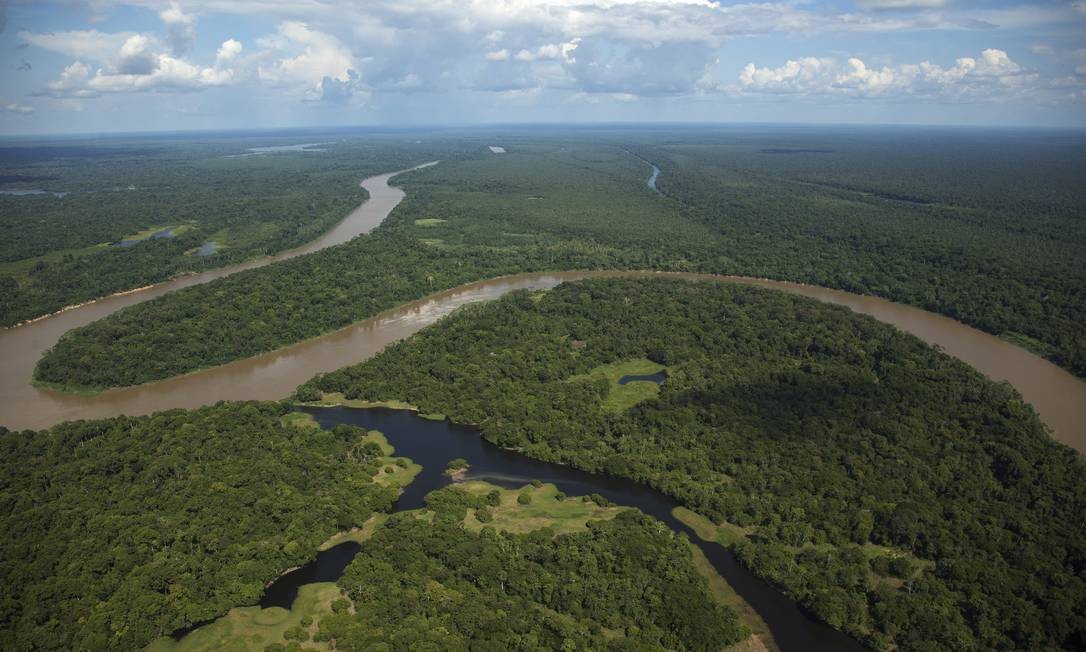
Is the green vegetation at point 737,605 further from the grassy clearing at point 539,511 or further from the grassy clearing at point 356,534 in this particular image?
the grassy clearing at point 356,534

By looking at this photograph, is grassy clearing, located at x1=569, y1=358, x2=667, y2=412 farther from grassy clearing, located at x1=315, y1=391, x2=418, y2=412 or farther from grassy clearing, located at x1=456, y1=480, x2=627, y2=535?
grassy clearing, located at x1=315, y1=391, x2=418, y2=412

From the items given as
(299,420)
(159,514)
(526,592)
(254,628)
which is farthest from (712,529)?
(159,514)

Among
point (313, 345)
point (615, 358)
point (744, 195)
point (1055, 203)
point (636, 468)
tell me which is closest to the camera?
point (636, 468)

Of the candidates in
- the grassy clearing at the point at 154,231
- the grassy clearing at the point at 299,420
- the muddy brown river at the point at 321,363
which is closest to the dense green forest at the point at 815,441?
the grassy clearing at the point at 299,420

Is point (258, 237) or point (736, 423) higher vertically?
point (258, 237)

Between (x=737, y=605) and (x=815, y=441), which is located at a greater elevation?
(x=815, y=441)

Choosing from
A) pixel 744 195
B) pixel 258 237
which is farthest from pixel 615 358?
pixel 744 195

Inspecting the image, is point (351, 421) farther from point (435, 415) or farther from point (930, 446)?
point (930, 446)

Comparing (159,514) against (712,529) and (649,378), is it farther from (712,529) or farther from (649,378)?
(649,378)
